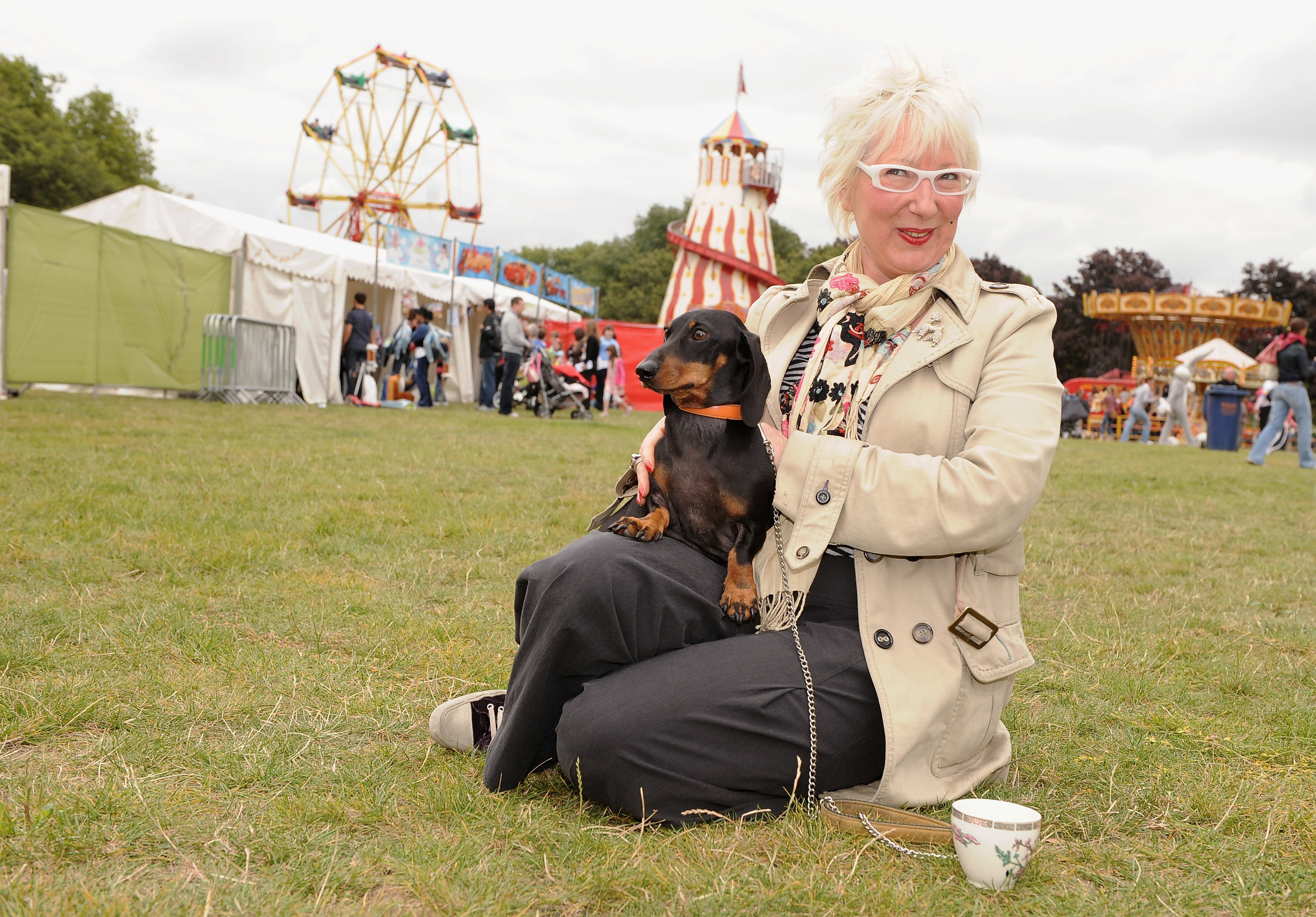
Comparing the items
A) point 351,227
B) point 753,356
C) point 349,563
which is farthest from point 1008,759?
point 351,227

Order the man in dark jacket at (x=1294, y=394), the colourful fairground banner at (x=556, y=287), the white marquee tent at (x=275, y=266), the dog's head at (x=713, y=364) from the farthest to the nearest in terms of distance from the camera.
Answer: the colourful fairground banner at (x=556, y=287), the white marquee tent at (x=275, y=266), the man in dark jacket at (x=1294, y=394), the dog's head at (x=713, y=364)

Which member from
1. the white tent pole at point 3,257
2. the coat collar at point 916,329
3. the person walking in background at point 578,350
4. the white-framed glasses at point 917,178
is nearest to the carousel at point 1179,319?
the person walking in background at point 578,350

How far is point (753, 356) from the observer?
7.89 feet

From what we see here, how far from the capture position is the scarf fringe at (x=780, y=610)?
2.25m

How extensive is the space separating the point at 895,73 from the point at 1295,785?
6.53ft

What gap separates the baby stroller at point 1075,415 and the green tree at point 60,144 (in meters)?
30.8

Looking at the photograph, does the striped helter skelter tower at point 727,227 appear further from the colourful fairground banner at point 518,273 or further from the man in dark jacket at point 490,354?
the man in dark jacket at point 490,354

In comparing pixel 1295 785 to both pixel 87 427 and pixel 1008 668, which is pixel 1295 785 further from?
pixel 87 427

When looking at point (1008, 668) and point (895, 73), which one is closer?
point (1008, 668)

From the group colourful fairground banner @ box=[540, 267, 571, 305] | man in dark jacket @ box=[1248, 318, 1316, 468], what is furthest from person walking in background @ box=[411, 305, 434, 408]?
man in dark jacket @ box=[1248, 318, 1316, 468]

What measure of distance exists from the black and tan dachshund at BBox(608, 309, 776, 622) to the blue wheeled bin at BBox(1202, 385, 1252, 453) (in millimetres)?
20086

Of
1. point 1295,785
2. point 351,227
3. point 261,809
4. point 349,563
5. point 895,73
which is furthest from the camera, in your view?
point 351,227

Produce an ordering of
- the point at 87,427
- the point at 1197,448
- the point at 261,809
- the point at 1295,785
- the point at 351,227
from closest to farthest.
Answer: the point at 261,809 → the point at 1295,785 → the point at 87,427 → the point at 1197,448 → the point at 351,227

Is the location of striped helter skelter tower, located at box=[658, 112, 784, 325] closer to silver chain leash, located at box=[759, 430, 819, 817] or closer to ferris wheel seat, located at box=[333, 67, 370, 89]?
ferris wheel seat, located at box=[333, 67, 370, 89]
